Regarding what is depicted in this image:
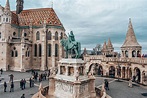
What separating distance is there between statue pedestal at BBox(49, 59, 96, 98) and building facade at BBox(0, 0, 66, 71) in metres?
19.1

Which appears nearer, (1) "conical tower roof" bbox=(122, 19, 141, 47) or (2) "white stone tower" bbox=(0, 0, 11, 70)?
(1) "conical tower roof" bbox=(122, 19, 141, 47)

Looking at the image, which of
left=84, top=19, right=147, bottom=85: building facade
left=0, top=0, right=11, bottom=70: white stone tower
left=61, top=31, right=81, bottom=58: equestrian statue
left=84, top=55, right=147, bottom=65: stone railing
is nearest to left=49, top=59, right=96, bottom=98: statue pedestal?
left=61, top=31, right=81, bottom=58: equestrian statue

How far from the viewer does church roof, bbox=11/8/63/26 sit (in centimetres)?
3402

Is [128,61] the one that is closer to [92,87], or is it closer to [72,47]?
[92,87]

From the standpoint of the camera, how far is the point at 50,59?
109 ft

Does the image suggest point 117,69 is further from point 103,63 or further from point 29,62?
point 29,62

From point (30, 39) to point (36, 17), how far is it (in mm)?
6404

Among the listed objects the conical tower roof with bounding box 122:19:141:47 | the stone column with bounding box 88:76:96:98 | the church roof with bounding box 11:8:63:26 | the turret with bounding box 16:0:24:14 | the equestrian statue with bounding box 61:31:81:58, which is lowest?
the stone column with bounding box 88:76:96:98

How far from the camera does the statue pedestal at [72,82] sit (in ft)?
35.0

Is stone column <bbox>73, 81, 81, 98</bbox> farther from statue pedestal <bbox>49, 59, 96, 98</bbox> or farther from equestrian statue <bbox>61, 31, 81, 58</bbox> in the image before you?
equestrian statue <bbox>61, 31, 81, 58</bbox>

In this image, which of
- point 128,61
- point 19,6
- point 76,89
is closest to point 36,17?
point 19,6

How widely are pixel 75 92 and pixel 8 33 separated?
2528 centimetres

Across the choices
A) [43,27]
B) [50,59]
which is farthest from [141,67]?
[43,27]

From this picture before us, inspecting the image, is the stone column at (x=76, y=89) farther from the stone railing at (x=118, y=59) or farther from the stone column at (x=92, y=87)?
the stone railing at (x=118, y=59)
